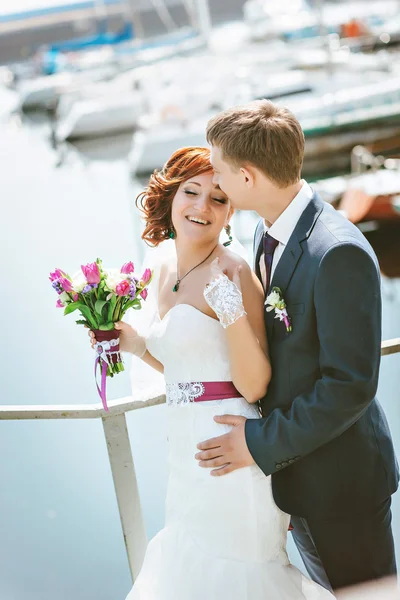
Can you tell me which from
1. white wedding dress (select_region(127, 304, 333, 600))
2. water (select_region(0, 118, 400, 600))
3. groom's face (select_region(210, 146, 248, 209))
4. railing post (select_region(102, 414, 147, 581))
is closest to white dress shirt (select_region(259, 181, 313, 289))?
groom's face (select_region(210, 146, 248, 209))

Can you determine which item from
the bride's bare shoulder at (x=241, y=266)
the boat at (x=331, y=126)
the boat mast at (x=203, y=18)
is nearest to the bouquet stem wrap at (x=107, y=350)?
the bride's bare shoulder at (x=241, y=266)

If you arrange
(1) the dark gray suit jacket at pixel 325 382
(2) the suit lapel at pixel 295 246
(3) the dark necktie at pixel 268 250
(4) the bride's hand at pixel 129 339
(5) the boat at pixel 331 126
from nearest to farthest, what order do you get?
(1) the dark gray suit jacket at pixel 325 382
(2) the suit lapel at pixel 295 246
(3) the dark necktie at pixel 268 250
(4) the bride's hand at pixel 129 339
(5) the boat at pixel 331 126

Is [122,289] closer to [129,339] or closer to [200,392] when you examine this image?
[129,339]

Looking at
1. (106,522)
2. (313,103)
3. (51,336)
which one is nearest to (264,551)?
(106,522)

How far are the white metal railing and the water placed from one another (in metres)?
1.37

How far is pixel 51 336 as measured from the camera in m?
9.20

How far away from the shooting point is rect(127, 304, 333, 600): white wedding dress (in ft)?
6.40

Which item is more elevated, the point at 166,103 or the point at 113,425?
the point at 113,425

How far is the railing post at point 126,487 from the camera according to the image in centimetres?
205

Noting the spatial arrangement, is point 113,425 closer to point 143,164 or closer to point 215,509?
point 215,509

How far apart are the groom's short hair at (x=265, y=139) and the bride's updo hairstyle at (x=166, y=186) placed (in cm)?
34

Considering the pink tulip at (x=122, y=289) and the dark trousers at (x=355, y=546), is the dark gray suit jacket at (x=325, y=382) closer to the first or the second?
the dark trousers at (x=355, y=546)

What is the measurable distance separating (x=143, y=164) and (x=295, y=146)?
1287 cm

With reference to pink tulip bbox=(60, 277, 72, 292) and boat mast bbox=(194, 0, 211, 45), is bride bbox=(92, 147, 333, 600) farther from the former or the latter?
boat mast bbox=(194, 0, 211, 45)
